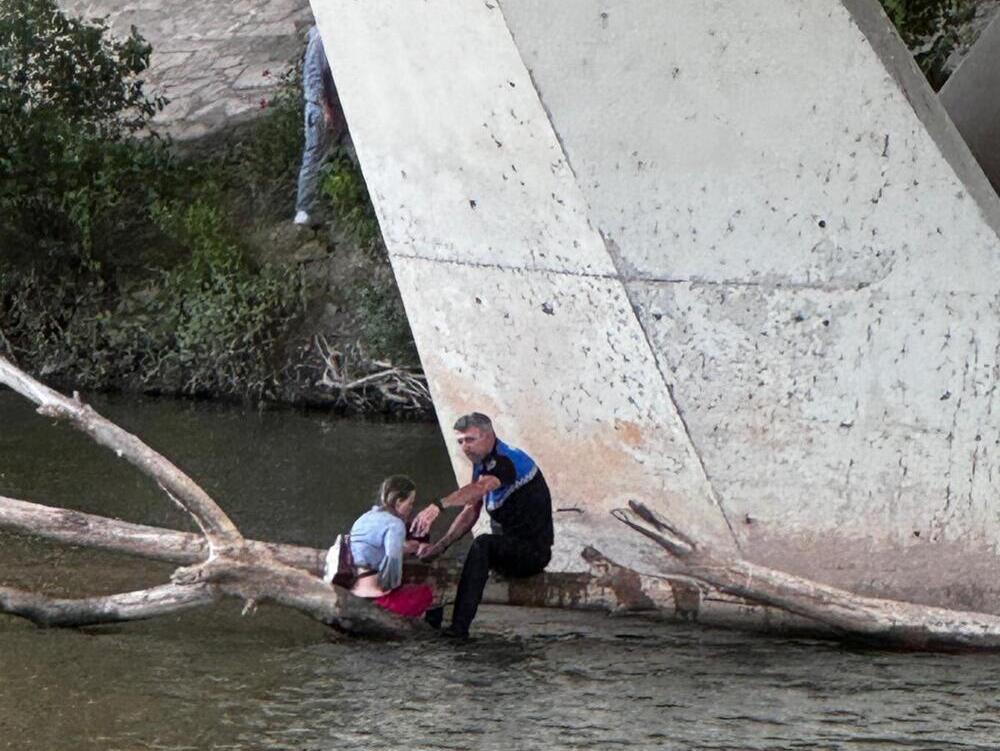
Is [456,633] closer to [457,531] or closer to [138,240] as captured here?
[457,531]

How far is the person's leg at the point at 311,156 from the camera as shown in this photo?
55.0 feet

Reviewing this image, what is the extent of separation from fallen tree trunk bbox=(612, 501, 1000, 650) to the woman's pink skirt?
3.97 ft

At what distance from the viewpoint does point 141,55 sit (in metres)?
17.7

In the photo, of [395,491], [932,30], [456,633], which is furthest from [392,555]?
[932,30]

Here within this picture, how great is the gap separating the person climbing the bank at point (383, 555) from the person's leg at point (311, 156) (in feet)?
26.9

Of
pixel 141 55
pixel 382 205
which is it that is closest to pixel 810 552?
pixel 382 205

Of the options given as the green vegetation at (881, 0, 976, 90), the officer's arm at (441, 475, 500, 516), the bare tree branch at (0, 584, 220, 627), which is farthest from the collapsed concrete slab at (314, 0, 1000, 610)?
the green vegetation at (881, 0, 976, 90)

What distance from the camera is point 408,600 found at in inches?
364

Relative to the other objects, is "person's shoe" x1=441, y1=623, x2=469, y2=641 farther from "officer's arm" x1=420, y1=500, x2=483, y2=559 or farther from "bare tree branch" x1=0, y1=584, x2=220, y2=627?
"bare tree branch" x1=0, y1=584, x2=220, y2=627

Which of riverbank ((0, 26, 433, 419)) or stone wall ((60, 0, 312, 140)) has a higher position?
stone wall ((60, 0, 312, 140))

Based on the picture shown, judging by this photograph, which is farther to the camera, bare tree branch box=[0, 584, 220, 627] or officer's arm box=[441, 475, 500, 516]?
officer's arm box=[441, 475, 500, 516]

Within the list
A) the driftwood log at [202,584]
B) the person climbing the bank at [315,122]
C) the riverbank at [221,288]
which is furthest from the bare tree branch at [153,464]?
the person climbing the bank at [315,122]

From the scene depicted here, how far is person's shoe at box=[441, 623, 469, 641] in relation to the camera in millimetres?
9250

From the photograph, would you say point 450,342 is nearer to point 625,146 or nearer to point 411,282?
point 411,282
